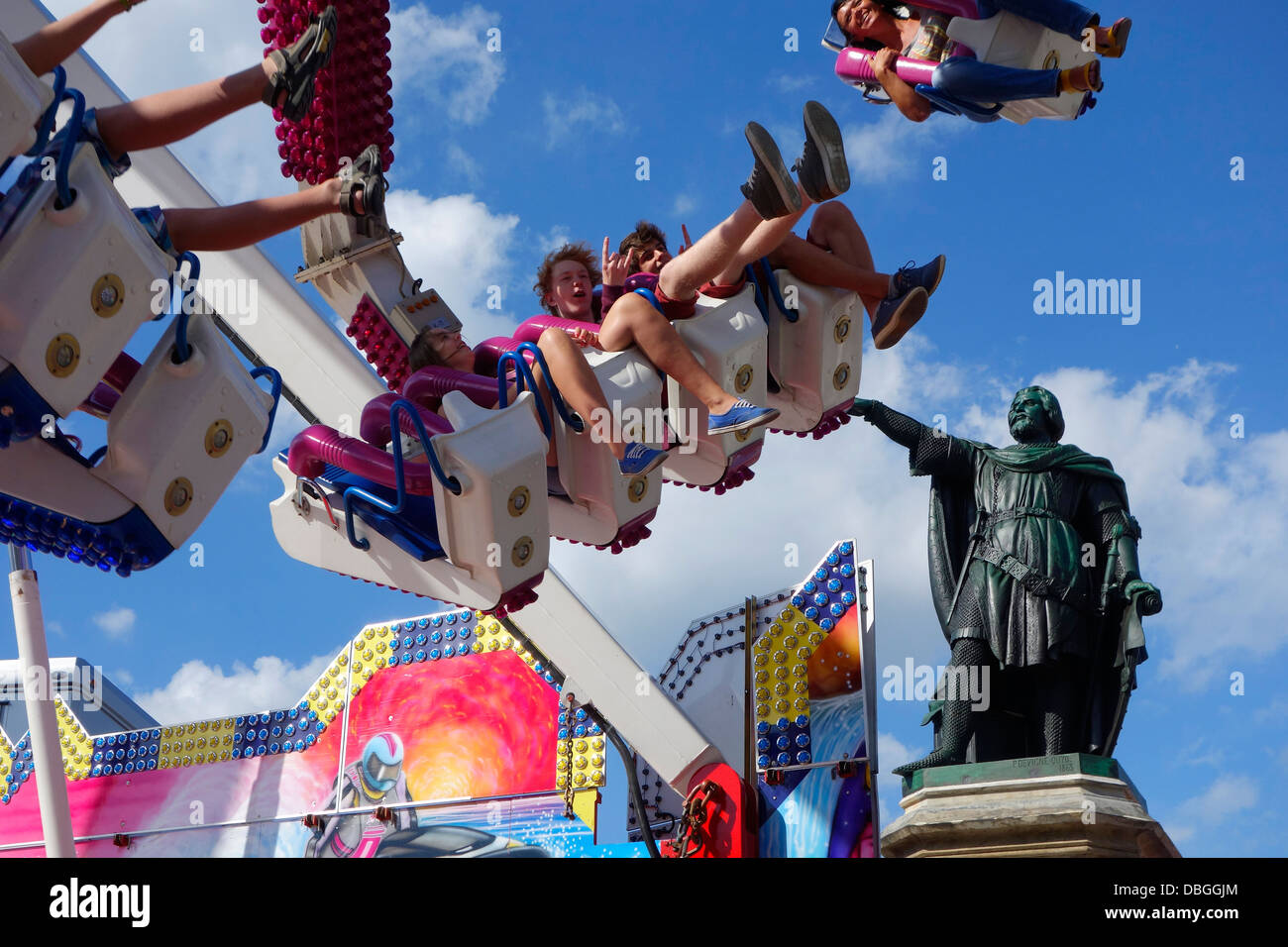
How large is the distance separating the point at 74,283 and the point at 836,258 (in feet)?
7.12

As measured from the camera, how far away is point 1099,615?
508 cm

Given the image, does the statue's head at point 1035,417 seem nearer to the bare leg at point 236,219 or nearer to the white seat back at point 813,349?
the white seat back at point 813,349

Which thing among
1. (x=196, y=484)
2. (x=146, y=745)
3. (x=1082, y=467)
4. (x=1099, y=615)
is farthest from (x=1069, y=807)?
(x=146, y=745)

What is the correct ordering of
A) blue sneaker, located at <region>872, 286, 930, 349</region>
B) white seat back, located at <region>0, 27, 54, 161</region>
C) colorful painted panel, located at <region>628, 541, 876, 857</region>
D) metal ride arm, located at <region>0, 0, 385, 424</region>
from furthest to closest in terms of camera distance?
colorful painted panel, located at <region>628, 541, 876, 857</region>
metal ride arm, located at <region>0, 0, 385, 424</region>
blue sneaker, located at <region>872, 286, 930, 349</region>
white seat back, located at <region>0, 27, 54, 161</region>

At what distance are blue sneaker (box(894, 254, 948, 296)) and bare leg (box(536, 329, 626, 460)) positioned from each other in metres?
1.00

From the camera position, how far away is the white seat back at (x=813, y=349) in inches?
166

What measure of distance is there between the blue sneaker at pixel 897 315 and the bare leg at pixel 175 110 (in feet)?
6.26

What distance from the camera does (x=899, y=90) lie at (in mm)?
3713

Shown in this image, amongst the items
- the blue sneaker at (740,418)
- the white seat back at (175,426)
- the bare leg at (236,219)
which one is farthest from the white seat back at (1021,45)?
the white seat back at (175,426)

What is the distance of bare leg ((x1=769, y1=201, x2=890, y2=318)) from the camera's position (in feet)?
13.8

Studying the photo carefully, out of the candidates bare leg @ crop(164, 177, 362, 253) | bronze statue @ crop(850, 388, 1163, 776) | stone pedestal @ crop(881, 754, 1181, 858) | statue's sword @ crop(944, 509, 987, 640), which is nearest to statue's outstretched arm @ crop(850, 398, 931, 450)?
bronze statue @ crop(850, 388, 1163, 776)

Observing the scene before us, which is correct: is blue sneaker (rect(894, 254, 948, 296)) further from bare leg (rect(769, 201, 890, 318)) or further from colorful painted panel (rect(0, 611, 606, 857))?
colorful painted panel (rect(0, 611, 606, 857))
